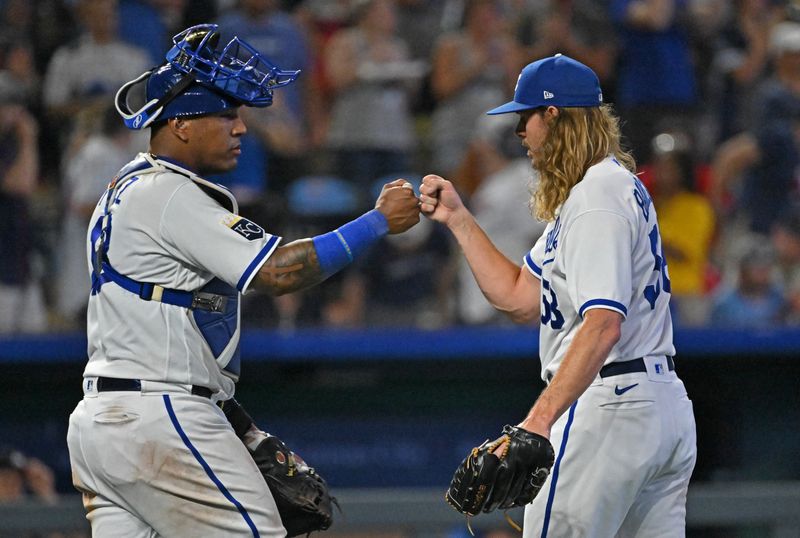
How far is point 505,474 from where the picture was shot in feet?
10.7

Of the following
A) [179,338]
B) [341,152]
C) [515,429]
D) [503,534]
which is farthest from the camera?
[341,152]

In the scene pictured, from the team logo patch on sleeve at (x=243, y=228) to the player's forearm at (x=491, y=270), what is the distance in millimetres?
894

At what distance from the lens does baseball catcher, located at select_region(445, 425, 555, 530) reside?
323 centimetres

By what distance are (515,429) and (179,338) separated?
98cm

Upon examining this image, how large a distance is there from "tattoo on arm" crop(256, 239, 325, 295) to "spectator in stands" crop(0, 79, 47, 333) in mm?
3708

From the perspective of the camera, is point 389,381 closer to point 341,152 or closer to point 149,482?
point 341,152

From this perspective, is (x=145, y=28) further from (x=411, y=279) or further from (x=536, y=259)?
(x=536, y=259)

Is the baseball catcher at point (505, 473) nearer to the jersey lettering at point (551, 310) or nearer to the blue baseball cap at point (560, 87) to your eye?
the jersey lettering at point (551, 310)

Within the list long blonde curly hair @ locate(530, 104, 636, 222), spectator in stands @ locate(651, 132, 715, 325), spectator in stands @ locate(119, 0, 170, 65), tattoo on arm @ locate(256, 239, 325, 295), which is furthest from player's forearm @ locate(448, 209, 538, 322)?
spectator in stands @ locate(119, 0, 170, 65)

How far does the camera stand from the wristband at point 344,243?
Answer: 3.58 meters

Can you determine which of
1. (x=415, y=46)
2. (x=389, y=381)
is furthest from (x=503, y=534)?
(x=415, y=46)

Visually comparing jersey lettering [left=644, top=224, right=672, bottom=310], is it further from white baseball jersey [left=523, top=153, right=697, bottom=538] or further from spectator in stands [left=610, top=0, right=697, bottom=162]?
spectator in stands [left=610, top=0, right=697, bottom=162]

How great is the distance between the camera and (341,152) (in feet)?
24.3

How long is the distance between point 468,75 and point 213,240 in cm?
444
